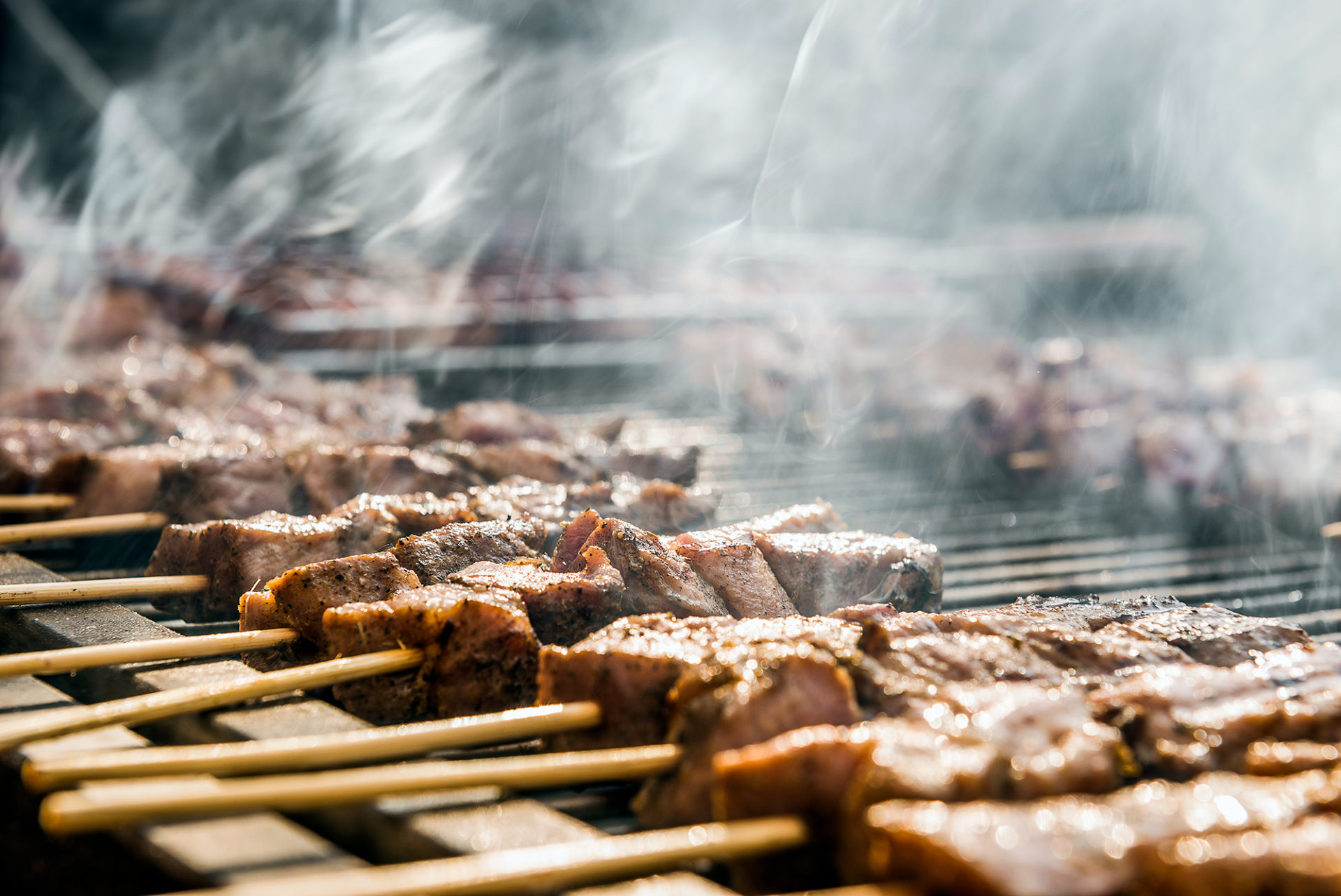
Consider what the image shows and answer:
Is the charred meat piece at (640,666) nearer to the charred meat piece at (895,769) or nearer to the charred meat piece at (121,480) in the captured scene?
the charred meat piece at (895,769)

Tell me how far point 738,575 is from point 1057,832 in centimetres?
139

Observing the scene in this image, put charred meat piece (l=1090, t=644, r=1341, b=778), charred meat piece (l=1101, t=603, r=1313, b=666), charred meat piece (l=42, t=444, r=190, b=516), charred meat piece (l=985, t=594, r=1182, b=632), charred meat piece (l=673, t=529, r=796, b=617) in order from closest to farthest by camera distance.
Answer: charred meat piece (l=1090, t=644, r=1341, b=778) → charred meat piece (l=1101, t=603, r=1313, b=666) → charred meat piece (l=985, t=594, r=1182, b=632) → charred meat piece (l=673, t=529, r=796, b=617) → charred meat piece (l=42, t=444, r=190, b=516)

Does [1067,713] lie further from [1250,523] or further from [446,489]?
[1250,523]

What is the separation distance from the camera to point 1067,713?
174 centimetres

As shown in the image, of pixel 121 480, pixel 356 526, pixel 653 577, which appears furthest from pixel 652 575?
pixel 121 480

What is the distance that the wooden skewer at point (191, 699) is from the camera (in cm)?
177

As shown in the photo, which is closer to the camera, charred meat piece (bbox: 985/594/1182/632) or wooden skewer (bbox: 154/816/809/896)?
wooden skewer (bbox: 154/816/809/896)

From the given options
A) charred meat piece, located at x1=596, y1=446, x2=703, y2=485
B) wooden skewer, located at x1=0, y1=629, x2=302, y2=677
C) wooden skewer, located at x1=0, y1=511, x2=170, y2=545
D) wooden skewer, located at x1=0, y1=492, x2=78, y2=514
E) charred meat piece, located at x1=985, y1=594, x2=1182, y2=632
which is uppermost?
charred meat piece, located at x1=596, y1=446, x2=703, y2=485

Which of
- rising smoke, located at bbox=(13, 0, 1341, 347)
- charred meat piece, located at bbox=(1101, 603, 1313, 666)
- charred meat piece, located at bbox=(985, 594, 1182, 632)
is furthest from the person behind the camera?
rising smoke, located at bbox=(13, 0, 1341, 347)

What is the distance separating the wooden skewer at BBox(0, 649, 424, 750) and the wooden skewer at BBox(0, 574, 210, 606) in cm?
57

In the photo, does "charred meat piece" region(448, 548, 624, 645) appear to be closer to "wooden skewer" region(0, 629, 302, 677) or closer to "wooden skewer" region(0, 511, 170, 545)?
"wooden skewer" region(0, 629, 302, 677)

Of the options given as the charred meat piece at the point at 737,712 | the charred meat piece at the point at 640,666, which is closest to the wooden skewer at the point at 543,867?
the charred meat piece at the point at 737,712

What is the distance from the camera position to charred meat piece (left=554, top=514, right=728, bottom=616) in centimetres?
249

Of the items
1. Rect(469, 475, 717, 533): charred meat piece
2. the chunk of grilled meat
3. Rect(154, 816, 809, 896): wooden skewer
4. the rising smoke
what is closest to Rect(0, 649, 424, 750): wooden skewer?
the chunk of grilled meat
